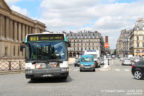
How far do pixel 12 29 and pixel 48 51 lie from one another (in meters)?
75.7

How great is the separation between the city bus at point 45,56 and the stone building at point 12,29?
53.1 m

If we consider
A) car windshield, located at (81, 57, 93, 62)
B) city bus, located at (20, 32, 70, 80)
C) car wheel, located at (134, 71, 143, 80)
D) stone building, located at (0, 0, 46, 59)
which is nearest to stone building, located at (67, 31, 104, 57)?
stone building, located at (0, 0, 46, 59)

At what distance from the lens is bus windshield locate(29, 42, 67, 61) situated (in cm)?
1404

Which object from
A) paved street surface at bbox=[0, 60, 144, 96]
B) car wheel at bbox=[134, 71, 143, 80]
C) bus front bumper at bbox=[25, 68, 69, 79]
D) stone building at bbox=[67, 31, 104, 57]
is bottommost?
paved street surface at bbox=[0, 60, 144, 96]

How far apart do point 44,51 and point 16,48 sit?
77527mm

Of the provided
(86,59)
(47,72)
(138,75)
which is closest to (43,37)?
(47,72)

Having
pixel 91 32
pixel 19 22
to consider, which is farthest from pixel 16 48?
pixel 91 32

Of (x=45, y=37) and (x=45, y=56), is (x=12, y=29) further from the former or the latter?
(x=45, y=56)

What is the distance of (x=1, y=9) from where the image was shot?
72562mm

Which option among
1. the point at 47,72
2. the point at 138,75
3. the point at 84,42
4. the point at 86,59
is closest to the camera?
the point at 47,72

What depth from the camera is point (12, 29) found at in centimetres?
8662

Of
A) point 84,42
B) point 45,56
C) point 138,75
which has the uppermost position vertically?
point 84,42

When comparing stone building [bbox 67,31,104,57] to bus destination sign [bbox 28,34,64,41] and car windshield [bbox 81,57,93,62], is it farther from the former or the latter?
bus destination sign [bbox 28,34,64,41]

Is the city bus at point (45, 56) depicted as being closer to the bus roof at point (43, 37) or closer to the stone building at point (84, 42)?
the bus roof at point (43, 37)
